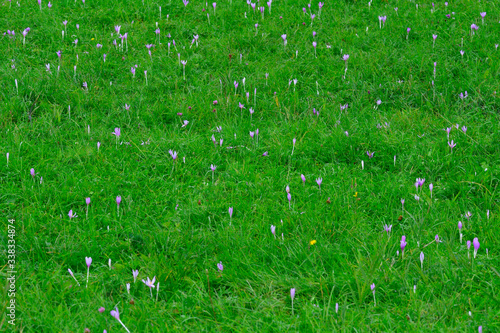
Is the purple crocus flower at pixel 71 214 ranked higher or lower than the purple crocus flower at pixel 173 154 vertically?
lower

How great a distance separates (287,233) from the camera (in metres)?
4.11

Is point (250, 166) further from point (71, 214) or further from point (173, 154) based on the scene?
point (71, 214)

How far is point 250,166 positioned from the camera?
16.6 ft

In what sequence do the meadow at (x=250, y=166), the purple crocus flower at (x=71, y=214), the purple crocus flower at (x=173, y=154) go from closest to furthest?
the meadow at (x=250, y=166) < the purple crocus flower at (x=71, y=214) < the purple crocus flower at (x=173, y=154)

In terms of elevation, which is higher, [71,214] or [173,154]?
[173,154]

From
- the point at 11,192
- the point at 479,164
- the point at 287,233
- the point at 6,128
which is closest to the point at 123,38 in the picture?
the point at 6,128

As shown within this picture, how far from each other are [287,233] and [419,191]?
1.38 m

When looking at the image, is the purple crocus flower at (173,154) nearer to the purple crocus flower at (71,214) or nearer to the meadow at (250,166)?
the meadow at (250,166)

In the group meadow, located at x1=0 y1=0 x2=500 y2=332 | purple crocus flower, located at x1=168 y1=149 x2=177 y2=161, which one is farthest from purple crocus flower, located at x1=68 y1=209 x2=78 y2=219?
purple crocus flower, located at x1=168 y1=149 x2=177 y2=161

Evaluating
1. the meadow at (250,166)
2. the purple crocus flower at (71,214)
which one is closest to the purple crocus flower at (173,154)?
the meadow at (250,166)

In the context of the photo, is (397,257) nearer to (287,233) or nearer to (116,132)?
(287,233)

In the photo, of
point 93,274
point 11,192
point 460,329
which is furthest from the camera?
point 11,192

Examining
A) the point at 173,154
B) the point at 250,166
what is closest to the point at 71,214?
the point at 173,154

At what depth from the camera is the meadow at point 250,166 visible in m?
3.44
